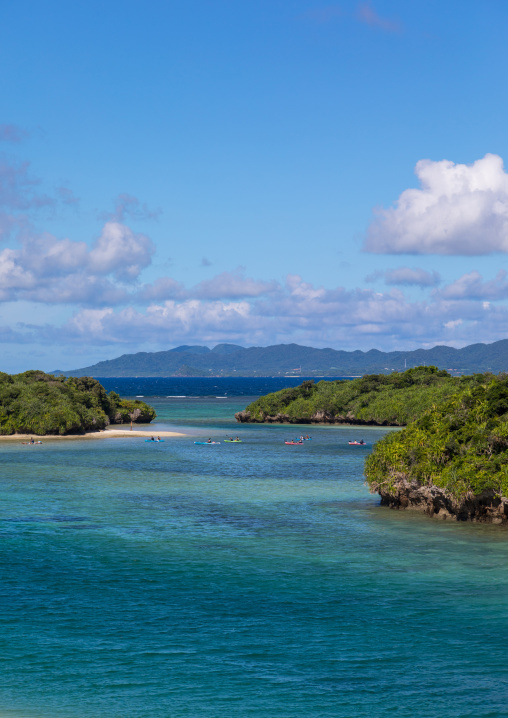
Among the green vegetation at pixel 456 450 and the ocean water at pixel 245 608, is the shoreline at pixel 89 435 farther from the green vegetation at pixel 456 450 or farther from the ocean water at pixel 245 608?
the green vegetation at pixel 456 450

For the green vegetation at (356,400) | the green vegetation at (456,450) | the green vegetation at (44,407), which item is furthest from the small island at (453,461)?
the green vegetation at (356,400)

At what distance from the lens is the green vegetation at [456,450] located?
3844 centimetres

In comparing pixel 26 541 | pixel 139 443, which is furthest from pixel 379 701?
pixel 139 443

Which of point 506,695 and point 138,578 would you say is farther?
point 138,578

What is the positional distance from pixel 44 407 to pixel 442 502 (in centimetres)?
7332

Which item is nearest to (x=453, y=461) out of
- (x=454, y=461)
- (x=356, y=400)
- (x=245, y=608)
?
(x=454, y=461)

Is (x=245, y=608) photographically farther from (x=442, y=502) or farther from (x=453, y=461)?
(x=453, y=461)

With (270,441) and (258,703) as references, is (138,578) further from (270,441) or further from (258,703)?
(270,441)

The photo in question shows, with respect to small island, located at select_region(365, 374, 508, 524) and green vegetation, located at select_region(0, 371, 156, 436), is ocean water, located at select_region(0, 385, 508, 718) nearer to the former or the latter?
small island, located at select_region(365, 374, 508, 524)

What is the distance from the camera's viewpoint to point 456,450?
41.3 meters

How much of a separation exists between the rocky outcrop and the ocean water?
1.34m

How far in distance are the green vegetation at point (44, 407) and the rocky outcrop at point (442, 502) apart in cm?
6633

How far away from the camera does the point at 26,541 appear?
35.4 metres

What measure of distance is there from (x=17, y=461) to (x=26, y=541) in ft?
125
